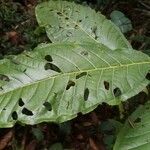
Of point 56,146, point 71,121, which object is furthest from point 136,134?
point 71,121

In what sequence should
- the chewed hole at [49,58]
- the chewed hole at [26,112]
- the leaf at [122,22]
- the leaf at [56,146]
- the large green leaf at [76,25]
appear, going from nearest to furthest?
the chewed hole at [26,112] → the chewed hole at [49,58] → the large green leaf at [76,25] → the leaf at [56,146] → the leaf at [122,22]

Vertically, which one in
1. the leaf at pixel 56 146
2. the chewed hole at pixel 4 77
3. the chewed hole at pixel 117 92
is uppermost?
the chewed hole at pixel 117 92

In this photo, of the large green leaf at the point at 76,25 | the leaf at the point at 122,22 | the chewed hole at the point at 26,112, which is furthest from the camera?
the leaf at the point at 122,22

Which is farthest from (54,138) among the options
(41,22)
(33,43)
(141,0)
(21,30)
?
(141,0)

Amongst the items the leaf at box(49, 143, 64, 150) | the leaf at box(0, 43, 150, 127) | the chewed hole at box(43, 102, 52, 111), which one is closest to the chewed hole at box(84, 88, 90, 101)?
the leaf at box(0, 43, 150, 127)

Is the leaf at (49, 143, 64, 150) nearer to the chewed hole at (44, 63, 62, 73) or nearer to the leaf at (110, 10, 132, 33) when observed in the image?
the leaf at (110, 10, 132, 33)

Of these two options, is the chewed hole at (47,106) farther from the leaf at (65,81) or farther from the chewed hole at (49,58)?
the chewed hole at (49,58)

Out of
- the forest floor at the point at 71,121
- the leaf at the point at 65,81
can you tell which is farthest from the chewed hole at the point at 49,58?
the forest floor at the point at 71,121

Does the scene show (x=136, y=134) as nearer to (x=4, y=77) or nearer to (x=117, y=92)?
(x=117, y=92)
